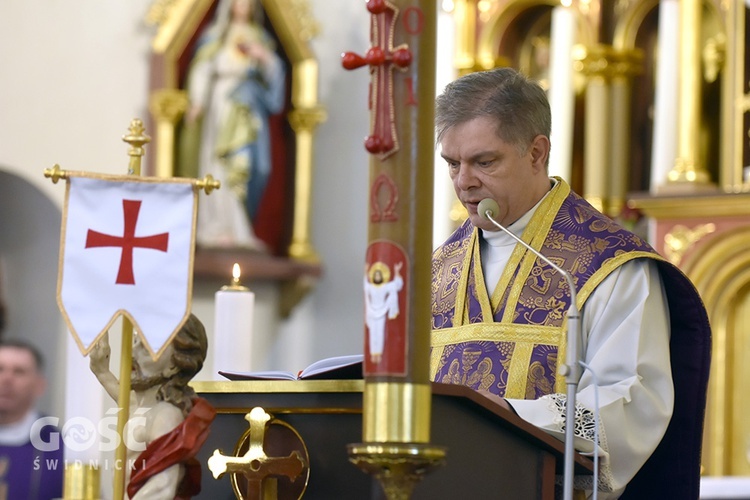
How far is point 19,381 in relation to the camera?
891cm

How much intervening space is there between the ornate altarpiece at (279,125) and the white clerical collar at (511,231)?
5.70m

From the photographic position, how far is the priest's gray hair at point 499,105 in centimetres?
380

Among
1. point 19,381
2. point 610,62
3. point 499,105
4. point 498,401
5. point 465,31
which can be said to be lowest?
point 19,381

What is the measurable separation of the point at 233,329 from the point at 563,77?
483 cm

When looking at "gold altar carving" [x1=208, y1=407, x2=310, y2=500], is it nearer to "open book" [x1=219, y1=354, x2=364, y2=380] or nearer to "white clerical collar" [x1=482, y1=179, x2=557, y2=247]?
"open book" [x1=219, y1=354, x2=364, y2=380]

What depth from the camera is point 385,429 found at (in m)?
2.39

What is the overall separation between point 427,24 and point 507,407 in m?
0.97

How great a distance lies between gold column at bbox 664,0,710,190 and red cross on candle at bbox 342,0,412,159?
5.46 m

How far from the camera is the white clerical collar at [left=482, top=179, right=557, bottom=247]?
3971 millimetres

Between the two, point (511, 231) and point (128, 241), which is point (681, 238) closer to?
point (511, 231)

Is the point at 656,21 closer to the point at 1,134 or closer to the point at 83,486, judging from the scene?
the point at 1,134

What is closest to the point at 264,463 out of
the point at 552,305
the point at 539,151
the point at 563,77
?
the point at 552,305

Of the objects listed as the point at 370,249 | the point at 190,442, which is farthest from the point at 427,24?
the point at 190,442

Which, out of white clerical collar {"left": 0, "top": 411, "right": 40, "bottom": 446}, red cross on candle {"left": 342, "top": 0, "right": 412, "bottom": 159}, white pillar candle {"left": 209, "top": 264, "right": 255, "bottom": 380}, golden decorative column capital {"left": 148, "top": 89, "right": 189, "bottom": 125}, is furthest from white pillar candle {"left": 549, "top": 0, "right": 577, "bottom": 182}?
red cross on candle {"left": 342, "top": 0, "right": 412, "bottom": 159}
